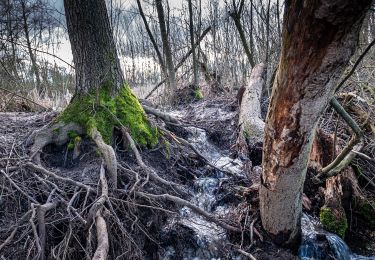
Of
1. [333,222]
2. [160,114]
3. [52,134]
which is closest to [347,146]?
[333,222]

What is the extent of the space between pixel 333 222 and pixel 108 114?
2836 millimetres

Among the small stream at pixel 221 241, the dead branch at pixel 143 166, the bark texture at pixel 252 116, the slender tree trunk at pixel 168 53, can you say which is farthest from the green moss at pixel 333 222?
the slender tree trunk at pixel 168 53

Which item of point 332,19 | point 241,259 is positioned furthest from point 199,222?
point 332,19

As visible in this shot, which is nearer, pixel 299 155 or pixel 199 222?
pixel 299 155

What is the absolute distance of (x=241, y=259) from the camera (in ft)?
10.2

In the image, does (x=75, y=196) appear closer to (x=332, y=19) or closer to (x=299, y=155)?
(x=299, y=155)

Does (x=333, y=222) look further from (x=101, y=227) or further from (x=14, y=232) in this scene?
(x=14, y=232)

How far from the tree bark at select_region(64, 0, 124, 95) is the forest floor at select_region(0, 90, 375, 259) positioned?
753 mm

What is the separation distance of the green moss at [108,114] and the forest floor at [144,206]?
0.18 m

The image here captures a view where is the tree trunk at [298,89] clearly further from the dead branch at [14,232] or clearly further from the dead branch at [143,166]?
the dead branch at [14,232]

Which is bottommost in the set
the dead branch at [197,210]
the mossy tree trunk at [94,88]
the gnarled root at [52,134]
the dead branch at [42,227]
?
the dead branch at [197,210]

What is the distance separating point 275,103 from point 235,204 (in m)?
1.79

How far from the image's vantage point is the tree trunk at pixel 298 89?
1.77 m

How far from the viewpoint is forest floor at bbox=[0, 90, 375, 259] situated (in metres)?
2.75
